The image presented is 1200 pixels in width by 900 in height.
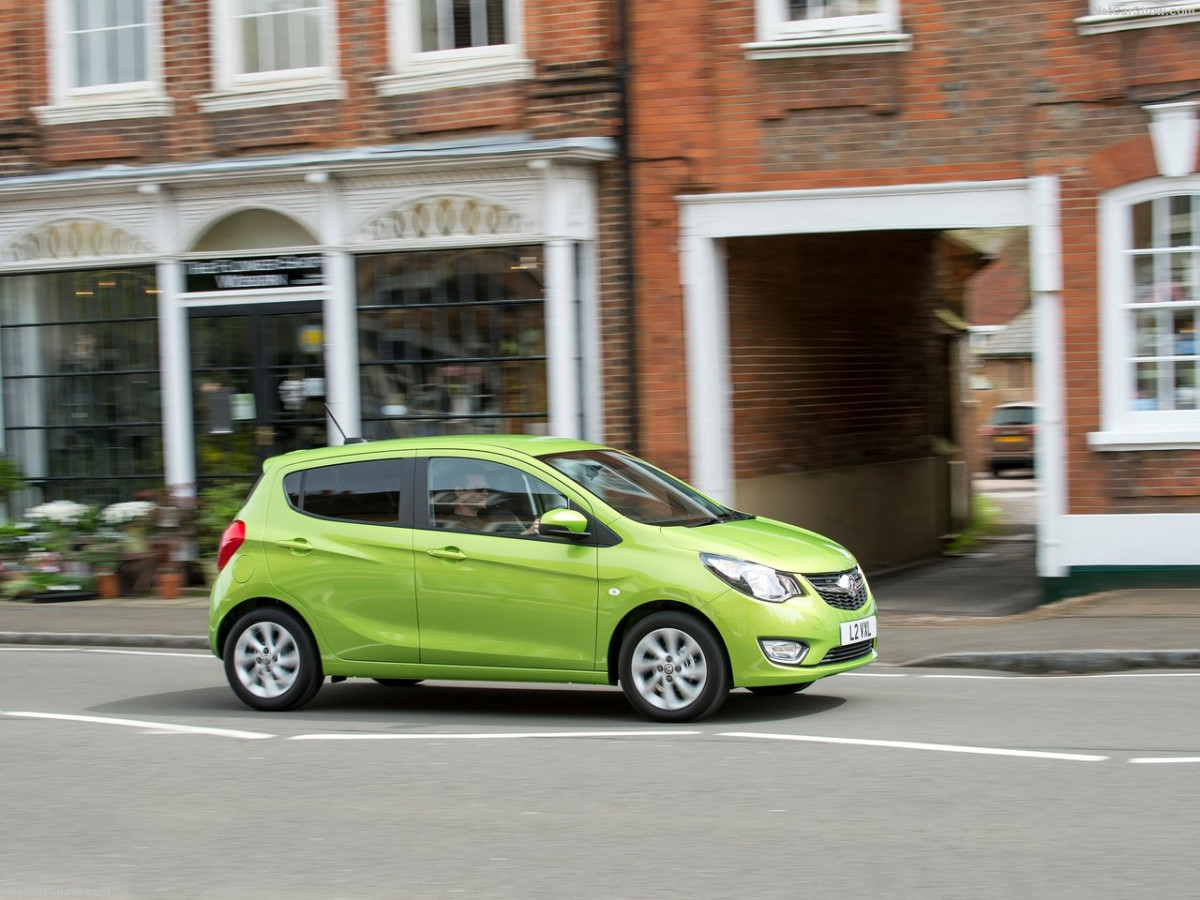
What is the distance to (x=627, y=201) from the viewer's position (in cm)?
1463

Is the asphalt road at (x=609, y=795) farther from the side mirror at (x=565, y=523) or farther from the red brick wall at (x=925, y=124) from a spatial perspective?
the red brick wall at (x=925, y=124)

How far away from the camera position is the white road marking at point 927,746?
7355 mm

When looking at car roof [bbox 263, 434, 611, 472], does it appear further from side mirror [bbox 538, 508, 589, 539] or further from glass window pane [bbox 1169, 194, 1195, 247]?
glass window pane [bbox 1169, 194, 1195, 247]

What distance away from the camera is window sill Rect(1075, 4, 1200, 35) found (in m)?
12.9

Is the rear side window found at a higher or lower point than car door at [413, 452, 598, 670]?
higher

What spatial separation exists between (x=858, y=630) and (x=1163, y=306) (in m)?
5.91

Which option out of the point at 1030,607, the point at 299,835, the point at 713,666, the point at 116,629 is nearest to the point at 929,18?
the point at 1030,607

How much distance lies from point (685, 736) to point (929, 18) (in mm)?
7891

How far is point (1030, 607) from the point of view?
566 inches

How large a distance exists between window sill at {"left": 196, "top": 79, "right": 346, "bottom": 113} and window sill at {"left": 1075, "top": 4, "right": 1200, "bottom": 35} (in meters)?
7.03

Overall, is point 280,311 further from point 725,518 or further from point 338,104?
point 725,518

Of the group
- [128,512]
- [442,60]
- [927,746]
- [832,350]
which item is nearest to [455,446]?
[927,746]

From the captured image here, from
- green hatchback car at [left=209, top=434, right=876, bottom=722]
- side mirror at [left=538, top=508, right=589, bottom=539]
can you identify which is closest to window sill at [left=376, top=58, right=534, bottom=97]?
green hatchback car at [left=209, top=434, right=876, bottom=722]

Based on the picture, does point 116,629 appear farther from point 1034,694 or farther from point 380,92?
point 1034,694
